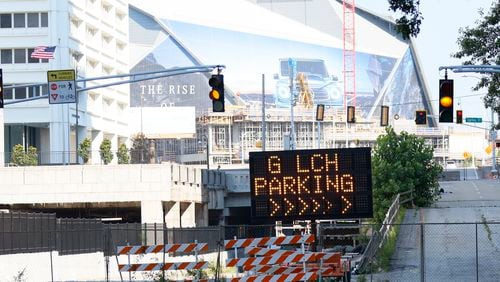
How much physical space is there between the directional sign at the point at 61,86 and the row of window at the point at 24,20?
2347 inches

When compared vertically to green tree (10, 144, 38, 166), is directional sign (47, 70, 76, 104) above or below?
above

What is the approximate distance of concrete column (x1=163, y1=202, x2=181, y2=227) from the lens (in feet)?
260

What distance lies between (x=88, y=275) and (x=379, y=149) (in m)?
29.0

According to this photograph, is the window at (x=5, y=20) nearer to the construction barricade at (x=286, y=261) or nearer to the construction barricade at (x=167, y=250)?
the construction barricade at (x=167, y=250)

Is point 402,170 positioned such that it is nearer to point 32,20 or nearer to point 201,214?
point 201,214

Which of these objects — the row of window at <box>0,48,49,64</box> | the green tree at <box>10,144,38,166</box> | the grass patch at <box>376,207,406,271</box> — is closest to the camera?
the grass patch at <box>376,207,406,271</box>

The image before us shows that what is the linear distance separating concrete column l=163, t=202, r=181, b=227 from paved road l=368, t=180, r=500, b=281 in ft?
51.5

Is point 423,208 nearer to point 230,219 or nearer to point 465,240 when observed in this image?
point 465,240

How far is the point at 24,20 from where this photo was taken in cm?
10569

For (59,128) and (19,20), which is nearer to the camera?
(59,128)

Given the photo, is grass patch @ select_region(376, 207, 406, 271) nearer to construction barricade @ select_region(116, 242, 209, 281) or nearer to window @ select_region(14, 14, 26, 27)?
construction barricade @ select_region(116, 242, 209, 281)

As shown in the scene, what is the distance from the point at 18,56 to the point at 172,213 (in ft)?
106

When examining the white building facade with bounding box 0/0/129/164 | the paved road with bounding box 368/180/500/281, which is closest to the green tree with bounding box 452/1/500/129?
the paved road with bounding box 368/180/500/281

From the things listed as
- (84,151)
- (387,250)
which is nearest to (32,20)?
(84,151)
